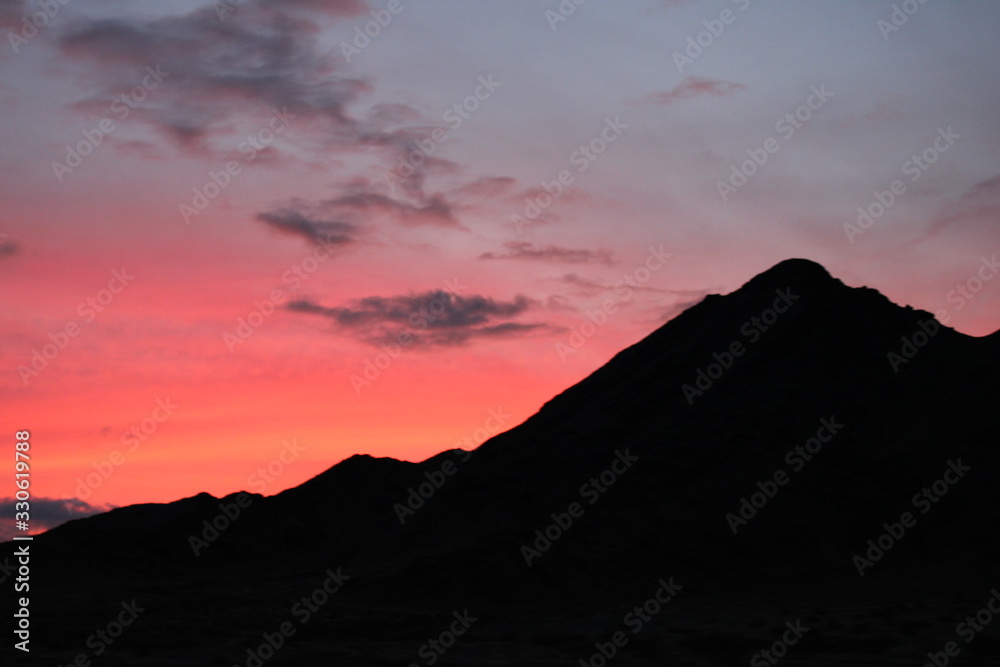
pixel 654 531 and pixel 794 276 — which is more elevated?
pixel 794 276

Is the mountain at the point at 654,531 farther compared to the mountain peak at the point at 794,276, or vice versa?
the mountain peak at the point at 794,276

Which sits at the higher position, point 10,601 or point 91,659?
point 91,659

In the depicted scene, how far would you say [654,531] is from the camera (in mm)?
33219

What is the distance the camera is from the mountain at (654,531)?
20453 mm

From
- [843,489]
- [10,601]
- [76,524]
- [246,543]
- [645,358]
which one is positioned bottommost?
[76,524]

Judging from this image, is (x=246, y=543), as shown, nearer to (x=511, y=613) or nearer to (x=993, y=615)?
(x=511, y=613)

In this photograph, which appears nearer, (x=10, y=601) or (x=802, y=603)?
(x=802, y=603)

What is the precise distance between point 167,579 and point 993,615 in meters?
30.0

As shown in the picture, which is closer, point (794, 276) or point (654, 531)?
point (654, 531)

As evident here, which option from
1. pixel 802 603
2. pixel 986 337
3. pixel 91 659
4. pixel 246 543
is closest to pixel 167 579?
pixel 246 543

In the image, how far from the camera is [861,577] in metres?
30.2

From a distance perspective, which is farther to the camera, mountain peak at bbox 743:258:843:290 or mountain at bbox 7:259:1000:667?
mountain peak at bbox 743:258:843:290

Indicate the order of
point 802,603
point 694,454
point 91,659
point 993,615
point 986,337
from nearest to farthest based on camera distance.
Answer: point 91,659
point 993,615
point 802,603
point 694,454
point 986,337

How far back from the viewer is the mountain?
67.1 feet
